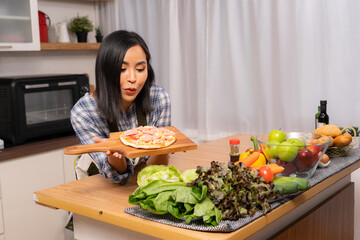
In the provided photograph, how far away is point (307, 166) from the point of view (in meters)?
1.61

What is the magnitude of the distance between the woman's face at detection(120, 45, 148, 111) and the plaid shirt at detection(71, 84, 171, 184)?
17 cm

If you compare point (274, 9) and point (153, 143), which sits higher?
point (274, 9)

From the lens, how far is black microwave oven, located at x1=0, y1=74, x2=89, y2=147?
115 inches

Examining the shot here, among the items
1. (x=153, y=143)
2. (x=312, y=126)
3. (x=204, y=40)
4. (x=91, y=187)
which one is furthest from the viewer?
(x=204, y=40)

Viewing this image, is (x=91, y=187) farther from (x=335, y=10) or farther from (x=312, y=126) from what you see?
(x=335, y=10)

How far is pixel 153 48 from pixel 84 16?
0.71 m

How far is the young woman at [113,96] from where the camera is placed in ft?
5.67

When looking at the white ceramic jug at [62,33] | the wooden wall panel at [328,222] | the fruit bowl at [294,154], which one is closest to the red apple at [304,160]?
the fruit bowl at [294,154]

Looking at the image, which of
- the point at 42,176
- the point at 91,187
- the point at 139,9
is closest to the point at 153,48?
the point at 139,9

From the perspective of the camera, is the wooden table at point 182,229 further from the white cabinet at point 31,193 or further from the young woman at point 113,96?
the white cabinet at point 31,193

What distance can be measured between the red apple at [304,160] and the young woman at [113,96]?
61 cm

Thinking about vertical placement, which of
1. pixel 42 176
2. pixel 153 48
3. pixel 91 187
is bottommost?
pixel 42 176

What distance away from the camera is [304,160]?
5.19 feet

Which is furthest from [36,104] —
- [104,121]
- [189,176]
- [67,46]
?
[189,176]
